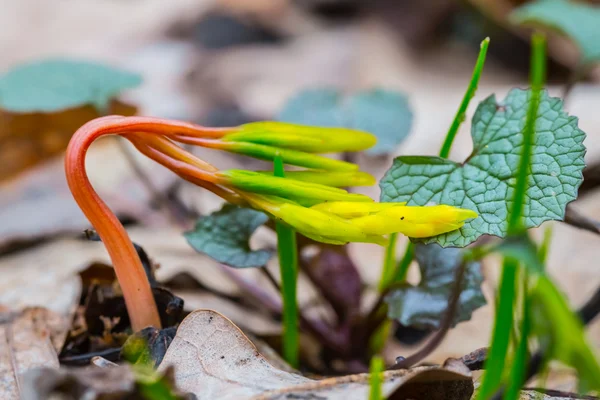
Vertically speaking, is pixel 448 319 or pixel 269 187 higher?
pixel 269 187

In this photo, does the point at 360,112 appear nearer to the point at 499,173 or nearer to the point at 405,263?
the point at 405,263

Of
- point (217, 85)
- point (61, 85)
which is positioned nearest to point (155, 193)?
point (61, 85)

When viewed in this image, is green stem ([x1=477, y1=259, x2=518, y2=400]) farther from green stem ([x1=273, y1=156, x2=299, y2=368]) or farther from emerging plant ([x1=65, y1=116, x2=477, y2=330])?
green stem ([x1=273, y1=156, x2=299, y2=368])

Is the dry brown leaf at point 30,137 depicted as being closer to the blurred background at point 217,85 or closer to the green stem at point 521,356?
the blurred background at point 217,85

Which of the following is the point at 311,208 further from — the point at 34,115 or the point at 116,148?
the point at 116,148

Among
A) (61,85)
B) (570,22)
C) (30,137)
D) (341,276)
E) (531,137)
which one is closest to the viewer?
(531,137)

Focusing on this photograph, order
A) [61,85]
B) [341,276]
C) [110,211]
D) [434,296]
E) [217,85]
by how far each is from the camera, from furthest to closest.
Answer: [217,85] → [61,85] → [341,276] → [434,296] → [110,211]

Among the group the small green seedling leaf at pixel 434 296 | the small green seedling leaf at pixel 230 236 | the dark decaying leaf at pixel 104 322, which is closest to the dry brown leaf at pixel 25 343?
the dark decaying leaf at pixel 104 322
